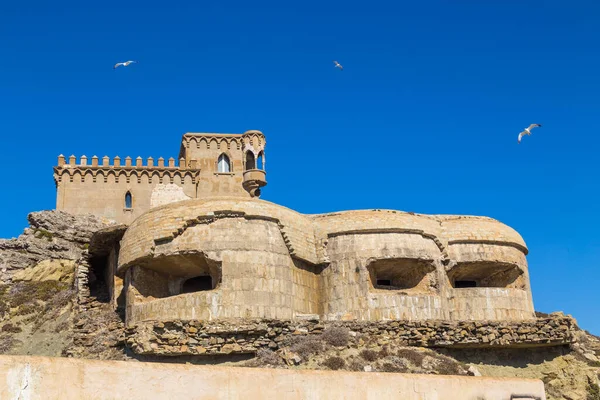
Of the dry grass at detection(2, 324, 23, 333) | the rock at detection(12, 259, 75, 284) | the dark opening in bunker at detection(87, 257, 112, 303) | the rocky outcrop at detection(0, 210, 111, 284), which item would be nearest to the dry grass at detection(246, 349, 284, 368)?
the dark opening in bunker at detection(87, 257, 112, 303)

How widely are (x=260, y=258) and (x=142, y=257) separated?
3.78m

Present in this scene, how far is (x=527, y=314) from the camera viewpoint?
2759 cm

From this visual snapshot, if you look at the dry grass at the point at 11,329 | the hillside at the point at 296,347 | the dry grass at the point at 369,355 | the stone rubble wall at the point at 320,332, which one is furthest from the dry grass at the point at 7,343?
the dry grass at the point at 369,355

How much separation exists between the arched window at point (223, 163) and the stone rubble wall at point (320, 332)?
26.2 m

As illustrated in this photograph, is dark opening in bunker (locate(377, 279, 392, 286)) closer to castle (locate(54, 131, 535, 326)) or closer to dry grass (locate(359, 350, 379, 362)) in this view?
castle (locate(54, 131, 535, 326))

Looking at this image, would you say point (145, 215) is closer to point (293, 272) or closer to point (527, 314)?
point (293, 272)

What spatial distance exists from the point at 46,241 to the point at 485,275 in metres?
21.8

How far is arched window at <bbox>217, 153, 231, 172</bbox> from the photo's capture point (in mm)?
49531

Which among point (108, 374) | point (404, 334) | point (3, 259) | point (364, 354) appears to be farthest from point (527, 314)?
point (3, 259)

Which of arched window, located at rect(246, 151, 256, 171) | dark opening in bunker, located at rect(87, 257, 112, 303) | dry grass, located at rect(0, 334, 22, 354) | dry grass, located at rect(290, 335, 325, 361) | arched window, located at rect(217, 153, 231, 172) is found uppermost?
arched window, located at rect(217, 153, 231, 172)

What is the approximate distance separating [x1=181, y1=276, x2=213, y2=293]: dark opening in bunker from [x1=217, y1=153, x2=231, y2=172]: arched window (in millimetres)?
23120

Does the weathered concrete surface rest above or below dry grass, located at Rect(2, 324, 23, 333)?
below

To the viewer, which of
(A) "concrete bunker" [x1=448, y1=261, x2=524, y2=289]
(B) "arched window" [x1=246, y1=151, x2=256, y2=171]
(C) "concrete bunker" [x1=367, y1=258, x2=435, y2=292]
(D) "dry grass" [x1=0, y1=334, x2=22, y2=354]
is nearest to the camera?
(C) "concrete bunker" [x1=367, y1=258, x2=435, y2=292]

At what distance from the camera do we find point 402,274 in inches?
1085
